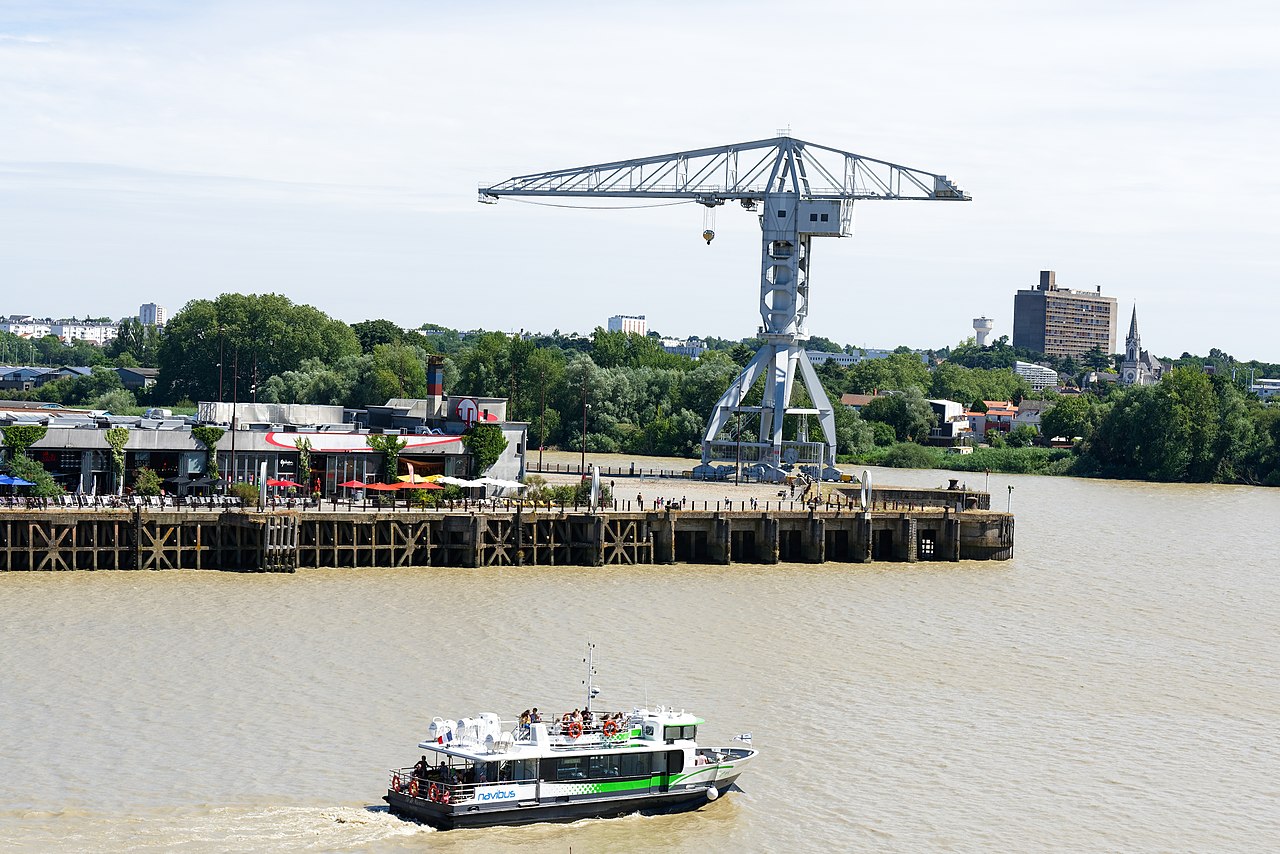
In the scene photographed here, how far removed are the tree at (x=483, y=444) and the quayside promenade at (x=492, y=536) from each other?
30.5 feet

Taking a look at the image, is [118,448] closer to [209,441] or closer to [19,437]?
[209,441]

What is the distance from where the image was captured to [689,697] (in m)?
38.3

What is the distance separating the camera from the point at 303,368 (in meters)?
150

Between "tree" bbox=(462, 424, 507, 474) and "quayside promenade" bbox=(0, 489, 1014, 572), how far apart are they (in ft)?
30.5

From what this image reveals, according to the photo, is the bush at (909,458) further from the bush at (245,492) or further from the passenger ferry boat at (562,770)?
the passenger ferry boat at (562,770)

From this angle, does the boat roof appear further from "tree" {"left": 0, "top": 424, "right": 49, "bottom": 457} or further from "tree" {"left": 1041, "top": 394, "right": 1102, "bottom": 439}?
"tree" {"left": 1041, "top": 394, "right": 1102, "bottom": 439}

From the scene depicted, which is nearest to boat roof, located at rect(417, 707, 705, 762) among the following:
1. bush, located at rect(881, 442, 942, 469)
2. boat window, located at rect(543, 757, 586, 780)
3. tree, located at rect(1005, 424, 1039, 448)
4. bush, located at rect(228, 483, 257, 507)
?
boat window, located at rect(543, 757, 586, 780)

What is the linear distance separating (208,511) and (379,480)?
13726mm

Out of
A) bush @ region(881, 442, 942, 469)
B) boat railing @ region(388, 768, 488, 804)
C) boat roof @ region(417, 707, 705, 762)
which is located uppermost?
bush @ region(881, 442, 942, 469)

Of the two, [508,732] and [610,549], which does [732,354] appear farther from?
[508,732]

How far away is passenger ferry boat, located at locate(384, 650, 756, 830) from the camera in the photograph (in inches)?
1162

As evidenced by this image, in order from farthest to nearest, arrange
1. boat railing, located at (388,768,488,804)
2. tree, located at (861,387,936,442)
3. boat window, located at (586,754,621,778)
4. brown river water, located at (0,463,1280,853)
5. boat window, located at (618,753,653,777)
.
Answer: tree, located at (861,387,936,442)
boat window, located at (618,753,653,777)
boat window, located at (586,754,621,778)
brown river water, located at (0,463,1280,853)
boat railing, located at (388,768,488,804)

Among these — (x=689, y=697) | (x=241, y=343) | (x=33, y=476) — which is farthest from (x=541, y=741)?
(x=241, y=343)

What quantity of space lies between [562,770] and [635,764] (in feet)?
5.02
